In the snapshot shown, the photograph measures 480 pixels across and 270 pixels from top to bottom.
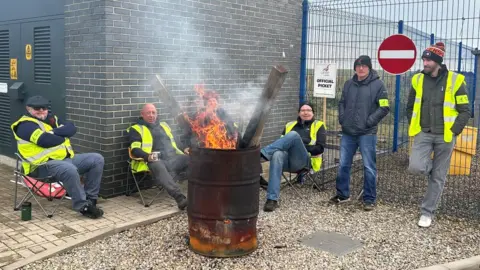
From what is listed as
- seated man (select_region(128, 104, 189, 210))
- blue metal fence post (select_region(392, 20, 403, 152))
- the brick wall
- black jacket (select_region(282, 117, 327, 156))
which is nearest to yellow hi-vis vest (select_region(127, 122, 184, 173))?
seated man (select_region(128, 104, 189, 210))

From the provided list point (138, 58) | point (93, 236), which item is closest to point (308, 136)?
point (138, 58)

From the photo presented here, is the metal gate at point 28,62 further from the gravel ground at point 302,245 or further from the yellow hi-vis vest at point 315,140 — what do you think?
the yellow hi-vis vest at point 315,140

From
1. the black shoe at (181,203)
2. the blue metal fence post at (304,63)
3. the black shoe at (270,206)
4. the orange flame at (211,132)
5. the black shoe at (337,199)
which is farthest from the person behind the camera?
the blue metal fence post at (304,63)

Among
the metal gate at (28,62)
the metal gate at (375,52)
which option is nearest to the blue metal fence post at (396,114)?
the metal gate at (375,52)

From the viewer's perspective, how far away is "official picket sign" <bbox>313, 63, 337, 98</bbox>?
716 centimetres

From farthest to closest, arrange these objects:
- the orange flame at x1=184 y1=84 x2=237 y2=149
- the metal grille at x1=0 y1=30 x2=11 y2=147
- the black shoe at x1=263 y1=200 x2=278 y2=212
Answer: the metal grille at x1=0 y1=30 x2=11 y2=147, the black shoe at x1=263 y1=200 x2=278 y2=212, the orange flame at x1=184 y1=84 x2=237 y2=149

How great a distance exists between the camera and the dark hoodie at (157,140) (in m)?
6.11

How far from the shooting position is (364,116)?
20.2ft

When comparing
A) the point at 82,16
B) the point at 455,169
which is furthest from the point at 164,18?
the point at 455,169

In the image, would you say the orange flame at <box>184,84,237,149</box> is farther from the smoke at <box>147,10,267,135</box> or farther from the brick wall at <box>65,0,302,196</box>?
the brick wall at <box>65,0,302,196</box>

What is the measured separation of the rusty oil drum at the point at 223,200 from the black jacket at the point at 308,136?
7.71 ft

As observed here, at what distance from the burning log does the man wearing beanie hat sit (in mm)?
2166

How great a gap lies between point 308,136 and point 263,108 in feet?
8.17

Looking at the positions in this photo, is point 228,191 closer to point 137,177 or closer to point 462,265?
point 462,265
